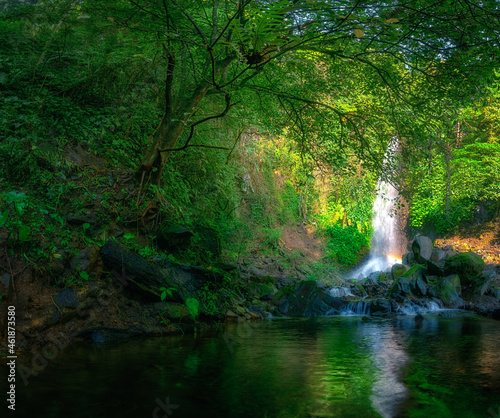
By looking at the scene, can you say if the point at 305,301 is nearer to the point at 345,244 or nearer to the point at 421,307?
the point at 421,307

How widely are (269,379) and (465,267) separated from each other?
11596 millimetres

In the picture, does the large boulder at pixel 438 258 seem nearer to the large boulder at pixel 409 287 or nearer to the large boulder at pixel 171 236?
the large boulder at pixel 409 287

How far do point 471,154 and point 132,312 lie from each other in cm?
1982

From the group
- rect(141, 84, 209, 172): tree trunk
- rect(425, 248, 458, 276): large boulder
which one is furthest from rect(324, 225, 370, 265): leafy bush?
rect(141, 84, 209, 172): tree trunk

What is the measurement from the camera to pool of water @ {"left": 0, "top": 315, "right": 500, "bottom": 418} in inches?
131

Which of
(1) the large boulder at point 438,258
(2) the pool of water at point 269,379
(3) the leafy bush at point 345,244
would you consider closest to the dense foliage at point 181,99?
(2) the pool of water at point 269,379

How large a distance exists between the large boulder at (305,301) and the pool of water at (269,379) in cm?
352

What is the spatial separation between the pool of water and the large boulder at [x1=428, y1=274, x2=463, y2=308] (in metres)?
6.01

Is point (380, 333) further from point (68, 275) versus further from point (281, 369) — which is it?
point (68, 275)

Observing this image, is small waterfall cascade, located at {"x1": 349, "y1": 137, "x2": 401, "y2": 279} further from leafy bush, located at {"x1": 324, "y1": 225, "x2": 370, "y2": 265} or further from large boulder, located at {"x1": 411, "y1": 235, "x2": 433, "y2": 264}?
large boulder, located at {"x1": 411, "y1": 235, "x2": 433, "y2": 264}

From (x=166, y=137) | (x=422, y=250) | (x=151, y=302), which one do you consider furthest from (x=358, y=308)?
(x=422, y=250)

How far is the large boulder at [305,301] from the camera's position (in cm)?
1030

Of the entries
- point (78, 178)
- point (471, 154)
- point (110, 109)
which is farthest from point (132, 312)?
point (471, 154)

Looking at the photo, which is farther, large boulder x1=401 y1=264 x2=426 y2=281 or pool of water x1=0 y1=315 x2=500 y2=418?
large boulder x1=401 y1=264 x2=426 y2=281
